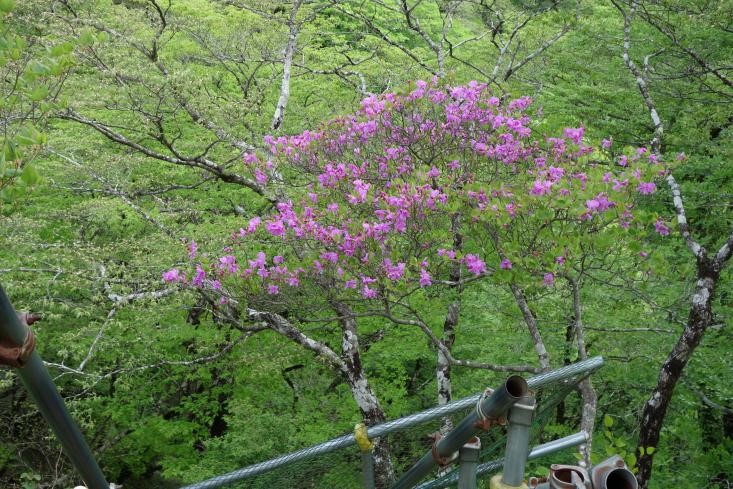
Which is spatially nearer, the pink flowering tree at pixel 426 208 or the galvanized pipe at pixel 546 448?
the galvanized pipe at pixel 546 448

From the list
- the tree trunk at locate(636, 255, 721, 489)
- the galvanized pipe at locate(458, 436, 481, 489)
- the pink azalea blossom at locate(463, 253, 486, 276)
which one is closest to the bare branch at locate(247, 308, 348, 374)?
the pink azalea blossom at locate(463, 253, 486, 276)

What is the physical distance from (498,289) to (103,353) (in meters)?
6.15

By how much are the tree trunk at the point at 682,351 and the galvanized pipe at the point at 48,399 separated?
6.21 m

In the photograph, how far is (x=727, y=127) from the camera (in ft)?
31.0

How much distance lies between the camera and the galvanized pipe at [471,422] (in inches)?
47.3

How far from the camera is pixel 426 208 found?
18.6ft

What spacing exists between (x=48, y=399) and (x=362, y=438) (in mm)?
1245

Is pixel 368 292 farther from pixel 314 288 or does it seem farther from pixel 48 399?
pixel 48 399

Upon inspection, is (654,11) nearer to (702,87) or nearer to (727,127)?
(702,87)

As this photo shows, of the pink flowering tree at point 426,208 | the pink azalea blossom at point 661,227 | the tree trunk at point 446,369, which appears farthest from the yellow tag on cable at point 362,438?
the tree trunk at point 446,369

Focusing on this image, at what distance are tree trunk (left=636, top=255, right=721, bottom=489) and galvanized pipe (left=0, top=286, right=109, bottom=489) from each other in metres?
6.21

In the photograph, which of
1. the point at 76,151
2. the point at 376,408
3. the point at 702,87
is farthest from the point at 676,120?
the point at 76,151

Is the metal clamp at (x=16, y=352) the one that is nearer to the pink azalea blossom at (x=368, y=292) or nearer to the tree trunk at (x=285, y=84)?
the pink azalea blossom at (x=368, y=292)

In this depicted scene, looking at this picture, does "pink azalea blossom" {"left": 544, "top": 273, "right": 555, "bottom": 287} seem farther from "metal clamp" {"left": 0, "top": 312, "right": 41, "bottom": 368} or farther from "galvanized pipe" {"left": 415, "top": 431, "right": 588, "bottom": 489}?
"metal clamp" {"left": 0, "top": 312, "right": 41, "bottom": 368}
